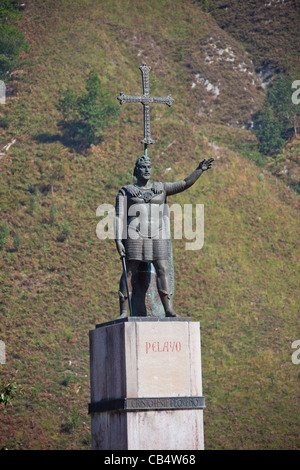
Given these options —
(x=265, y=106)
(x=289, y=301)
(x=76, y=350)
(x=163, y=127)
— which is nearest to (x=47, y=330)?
(x=76, y=350)

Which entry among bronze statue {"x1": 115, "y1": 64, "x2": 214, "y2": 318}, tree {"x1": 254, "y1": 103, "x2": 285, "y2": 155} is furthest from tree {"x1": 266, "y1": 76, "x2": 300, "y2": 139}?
bronze statue {"x1": 115, "y1": 64, "x2": 214, "y2": 318}

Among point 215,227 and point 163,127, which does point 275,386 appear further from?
point 163,127

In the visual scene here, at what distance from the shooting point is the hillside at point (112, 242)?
4103 cm

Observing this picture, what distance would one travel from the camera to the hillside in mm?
41031

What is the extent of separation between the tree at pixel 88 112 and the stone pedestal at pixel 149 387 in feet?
160

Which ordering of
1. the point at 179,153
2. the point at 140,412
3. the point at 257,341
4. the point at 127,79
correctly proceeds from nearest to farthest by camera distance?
the point at 140,412 < the point at 257,341 < the point at 179,153 < the point at 127,79

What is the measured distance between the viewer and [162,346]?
1457 cm

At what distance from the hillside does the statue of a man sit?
17988mm

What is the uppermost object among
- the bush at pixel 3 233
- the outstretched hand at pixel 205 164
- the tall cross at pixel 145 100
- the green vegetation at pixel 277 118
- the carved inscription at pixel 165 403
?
the green vegetation at pixel 277 118

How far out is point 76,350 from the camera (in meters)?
43.9

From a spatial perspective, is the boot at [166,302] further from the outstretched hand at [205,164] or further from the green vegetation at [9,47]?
the green vegetation at [9,47]

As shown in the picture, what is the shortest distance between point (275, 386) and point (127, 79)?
3186 cm

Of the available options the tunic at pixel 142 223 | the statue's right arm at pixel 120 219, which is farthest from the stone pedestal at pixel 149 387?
the statue's right arm at pixel 120 219

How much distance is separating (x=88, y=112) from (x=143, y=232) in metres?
48.7
